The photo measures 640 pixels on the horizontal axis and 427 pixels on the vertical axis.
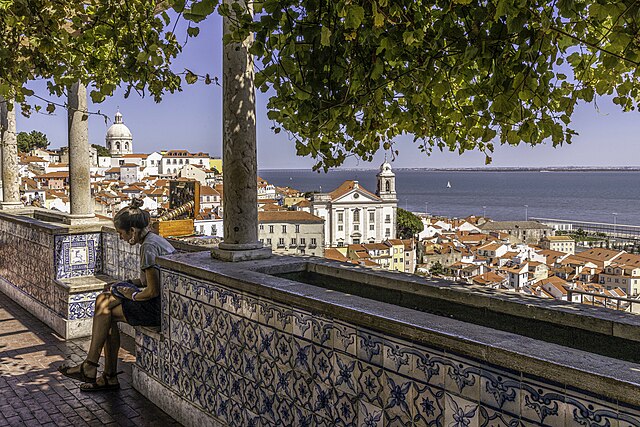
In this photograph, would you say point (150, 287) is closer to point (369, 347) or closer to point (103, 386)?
point (103, 386)

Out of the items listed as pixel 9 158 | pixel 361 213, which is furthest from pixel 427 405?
pixel 361 213

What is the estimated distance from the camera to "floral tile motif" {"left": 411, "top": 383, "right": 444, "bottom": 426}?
79.4 inches

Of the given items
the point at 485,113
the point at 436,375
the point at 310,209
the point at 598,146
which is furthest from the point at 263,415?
the point at 310,209

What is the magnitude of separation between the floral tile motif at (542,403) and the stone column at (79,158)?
19.0 feet

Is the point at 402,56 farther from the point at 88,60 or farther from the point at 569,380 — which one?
the point at 88,60

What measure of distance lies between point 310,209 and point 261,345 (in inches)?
2115

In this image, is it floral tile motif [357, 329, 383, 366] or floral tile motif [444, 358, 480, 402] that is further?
floral tile motif [357, 329, 383, 366]

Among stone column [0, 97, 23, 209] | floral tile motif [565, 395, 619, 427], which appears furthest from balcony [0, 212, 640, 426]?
stone column [0, 97, 23, 209]

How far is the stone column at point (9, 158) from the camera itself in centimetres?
867

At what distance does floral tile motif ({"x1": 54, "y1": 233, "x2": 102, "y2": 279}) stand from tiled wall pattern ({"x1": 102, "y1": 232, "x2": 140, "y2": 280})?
88 mm

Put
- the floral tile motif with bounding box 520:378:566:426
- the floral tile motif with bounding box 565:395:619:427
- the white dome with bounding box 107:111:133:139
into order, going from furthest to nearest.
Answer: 1. the white dome with bounding box 107:111:133:139
2. the floral tile motif with bounding box 520:378:566:426
3. the floral tile motif with bounding box 565:395:619:427

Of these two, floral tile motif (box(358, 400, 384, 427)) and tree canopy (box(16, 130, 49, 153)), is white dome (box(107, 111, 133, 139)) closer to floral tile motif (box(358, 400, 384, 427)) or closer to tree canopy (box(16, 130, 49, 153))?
tree canopy (box(16, 130, 49, 153))

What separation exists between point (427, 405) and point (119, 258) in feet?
15.5

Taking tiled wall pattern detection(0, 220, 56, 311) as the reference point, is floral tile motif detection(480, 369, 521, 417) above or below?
above
